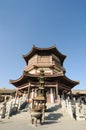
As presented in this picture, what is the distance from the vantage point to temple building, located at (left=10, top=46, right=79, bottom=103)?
1822 centimetres

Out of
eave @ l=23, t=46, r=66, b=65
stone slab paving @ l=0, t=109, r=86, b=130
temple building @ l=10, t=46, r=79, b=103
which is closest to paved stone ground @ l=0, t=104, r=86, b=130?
stone slab paving @ l=0, t=109, r=86, b=130

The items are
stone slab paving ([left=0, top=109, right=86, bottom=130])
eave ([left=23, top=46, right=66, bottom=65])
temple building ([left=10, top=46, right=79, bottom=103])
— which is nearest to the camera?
stone slab paving ([left=0, top=109, right=86, bottom=130])

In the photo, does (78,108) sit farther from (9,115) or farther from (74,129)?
(9,115)

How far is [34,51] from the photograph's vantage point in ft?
75.7

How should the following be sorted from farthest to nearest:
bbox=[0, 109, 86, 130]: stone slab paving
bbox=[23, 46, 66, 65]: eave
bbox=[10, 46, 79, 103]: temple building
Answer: bbox=[23, 46, 66, 65]: eave
bbox=[10, 46, 79, 103]: temple building
bbox=[0, 109, 86, 130]: stone slab paving

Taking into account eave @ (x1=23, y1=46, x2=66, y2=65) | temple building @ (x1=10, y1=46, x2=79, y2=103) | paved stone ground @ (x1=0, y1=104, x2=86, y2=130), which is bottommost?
paved stone ground @ (x1=0, y1=104, x2=86, y2=130)

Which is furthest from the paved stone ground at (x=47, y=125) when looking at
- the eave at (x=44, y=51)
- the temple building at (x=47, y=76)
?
the eave at (x=44, y=51)

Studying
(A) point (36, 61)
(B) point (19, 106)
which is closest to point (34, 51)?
(A) point (36, 61)

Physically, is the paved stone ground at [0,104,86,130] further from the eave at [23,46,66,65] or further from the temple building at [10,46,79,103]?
the eave at [23,46,66,65]

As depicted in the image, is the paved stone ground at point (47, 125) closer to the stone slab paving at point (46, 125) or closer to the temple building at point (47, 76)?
the stone slab paving at point (46, 125)

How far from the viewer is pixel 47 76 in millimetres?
18219

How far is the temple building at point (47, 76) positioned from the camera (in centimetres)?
1822

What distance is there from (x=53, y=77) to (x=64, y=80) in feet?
7.23

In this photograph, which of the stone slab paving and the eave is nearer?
the stone slab paving
